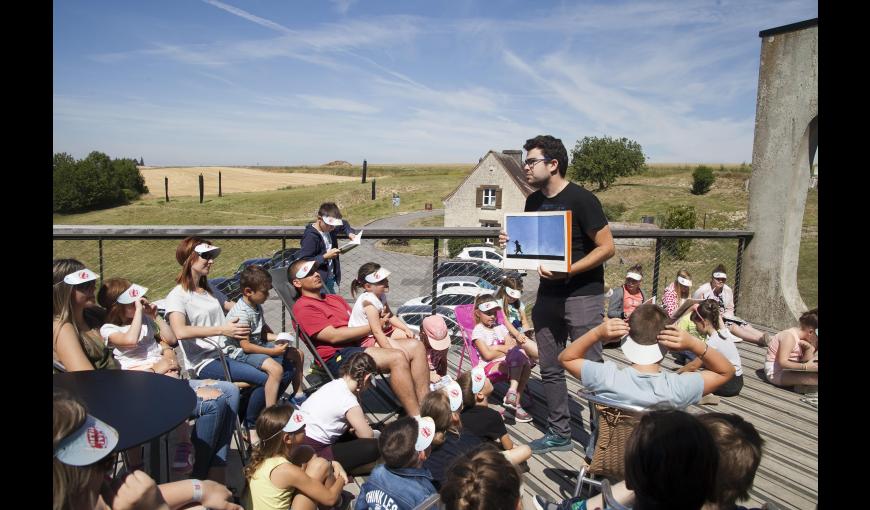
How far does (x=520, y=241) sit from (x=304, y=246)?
2.02 m

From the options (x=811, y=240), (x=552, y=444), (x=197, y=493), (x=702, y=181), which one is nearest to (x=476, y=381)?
(x=552, y=444)

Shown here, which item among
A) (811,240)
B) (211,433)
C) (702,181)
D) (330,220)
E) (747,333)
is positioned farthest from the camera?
(702,181)

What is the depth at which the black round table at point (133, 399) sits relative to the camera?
215cm

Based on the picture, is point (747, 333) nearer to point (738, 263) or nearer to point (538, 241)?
point (738, 263)

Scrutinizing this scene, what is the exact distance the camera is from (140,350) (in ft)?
11.7

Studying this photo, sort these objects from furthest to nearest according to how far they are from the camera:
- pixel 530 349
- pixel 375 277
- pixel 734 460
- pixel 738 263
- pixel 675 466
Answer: pixel 738 263 → pixel 530 349 → pixel 375 277 → pixel 734 460 → pixel 675 466

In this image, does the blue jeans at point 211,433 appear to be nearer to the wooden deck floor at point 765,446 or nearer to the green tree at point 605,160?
the wooden deck floor at point 765,446

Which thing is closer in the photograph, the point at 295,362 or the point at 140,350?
the point at 140,350

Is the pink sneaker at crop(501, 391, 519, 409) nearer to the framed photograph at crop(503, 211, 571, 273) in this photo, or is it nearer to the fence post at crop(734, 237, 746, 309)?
the framed photograph at crop(503, 211, 571, 273)

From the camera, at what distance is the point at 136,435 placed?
209 cm

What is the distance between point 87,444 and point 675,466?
69.4 inches

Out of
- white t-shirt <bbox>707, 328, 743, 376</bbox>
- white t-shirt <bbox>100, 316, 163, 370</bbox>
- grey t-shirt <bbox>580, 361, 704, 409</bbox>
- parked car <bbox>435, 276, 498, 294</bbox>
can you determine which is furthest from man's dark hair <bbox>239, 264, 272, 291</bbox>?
white t-shirt <bbox>707, 328, 743, 376</bbox>

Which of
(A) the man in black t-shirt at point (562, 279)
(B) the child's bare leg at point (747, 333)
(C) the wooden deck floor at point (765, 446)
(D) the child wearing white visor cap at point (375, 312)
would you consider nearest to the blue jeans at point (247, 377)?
(C) the wooden deck floor at point (765, 446)
